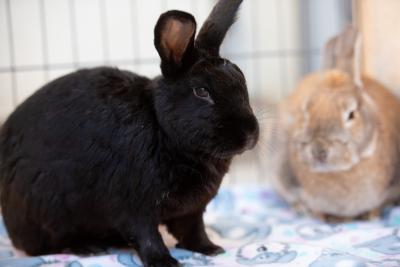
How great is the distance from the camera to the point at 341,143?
202 centimetres

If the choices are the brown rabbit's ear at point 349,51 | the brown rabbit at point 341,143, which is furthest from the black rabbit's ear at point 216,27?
the brown rabbit's ear at point 349,51

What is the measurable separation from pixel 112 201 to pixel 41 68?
1562 mm

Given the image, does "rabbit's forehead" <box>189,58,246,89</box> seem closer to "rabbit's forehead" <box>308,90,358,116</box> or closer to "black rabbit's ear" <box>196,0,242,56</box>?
"black rabbit's ear" <box>196,0,242,56</box>

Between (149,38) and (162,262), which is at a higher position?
(149,38)

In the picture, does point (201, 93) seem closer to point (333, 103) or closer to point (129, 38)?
point (333, 103)

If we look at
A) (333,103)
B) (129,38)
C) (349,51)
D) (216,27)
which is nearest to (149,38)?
(129,38)

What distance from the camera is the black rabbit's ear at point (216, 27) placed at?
1523 mm

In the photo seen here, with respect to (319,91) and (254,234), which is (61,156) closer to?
(254,234)

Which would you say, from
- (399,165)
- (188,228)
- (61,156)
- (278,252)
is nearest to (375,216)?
(399,165)

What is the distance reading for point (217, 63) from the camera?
1447 mm

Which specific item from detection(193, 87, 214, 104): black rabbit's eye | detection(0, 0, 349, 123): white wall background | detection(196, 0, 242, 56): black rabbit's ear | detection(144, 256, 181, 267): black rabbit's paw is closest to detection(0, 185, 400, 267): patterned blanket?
detection(144, 256, 181, 267): black rabbit's paw

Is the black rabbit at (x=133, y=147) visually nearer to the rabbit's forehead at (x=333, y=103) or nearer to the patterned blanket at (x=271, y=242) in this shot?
the patterned blanket at (x=271, y=242)

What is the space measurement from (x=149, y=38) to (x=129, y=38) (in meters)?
0.12

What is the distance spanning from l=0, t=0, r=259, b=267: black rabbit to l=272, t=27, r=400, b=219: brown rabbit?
59 cm
